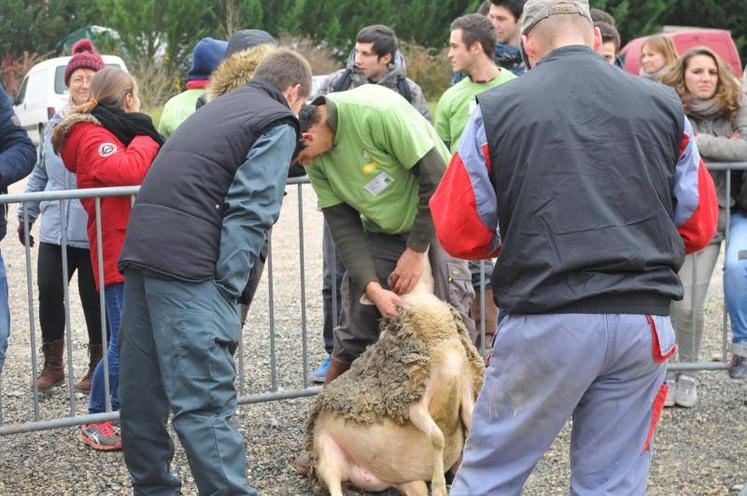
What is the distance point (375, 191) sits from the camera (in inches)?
192

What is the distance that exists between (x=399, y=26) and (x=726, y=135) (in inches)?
1177

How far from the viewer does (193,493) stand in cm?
502

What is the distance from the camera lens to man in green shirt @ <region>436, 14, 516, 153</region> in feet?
21.2

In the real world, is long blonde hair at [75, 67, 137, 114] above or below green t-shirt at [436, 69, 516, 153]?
above

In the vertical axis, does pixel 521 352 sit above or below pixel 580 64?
below

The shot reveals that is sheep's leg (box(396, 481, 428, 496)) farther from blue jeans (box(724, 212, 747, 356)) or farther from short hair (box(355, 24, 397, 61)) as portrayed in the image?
short hair (box(355, 24, 397, 61))

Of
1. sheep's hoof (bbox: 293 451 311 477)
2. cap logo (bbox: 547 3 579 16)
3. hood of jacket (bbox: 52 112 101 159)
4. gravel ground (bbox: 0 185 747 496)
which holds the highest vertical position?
cap logo (bbox: 547 3 579 16)

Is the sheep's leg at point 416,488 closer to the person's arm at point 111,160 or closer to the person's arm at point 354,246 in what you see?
the person's arm at point 354,246

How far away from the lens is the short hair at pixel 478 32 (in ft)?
21.1

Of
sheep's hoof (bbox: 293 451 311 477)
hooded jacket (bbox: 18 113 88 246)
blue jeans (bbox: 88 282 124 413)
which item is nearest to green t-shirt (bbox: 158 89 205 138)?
hooded jacket (bbox: 18 113 88 246)

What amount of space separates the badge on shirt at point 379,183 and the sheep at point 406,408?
1.59 ft

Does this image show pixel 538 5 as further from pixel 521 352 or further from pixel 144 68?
pixel 144 68

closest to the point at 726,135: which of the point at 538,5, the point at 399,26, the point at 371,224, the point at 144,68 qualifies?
the point at 371,224

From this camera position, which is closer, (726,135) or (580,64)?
(580,64)
